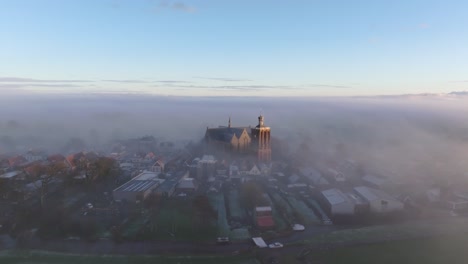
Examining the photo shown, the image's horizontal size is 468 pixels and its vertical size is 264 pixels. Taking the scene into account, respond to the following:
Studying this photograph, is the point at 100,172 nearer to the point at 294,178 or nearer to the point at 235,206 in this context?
the point at 235,206

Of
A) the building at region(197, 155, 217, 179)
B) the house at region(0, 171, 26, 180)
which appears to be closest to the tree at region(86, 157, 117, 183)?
the house at region(0, 171, 26, 180)

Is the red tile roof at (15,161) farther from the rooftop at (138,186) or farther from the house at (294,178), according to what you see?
the house at (294,178)

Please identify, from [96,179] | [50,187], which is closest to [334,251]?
[96,179]

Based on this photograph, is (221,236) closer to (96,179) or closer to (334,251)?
(334,251)

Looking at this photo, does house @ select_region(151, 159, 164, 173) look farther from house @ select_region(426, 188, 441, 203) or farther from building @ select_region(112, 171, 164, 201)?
house @ select_region(426, 188, 441, 203)

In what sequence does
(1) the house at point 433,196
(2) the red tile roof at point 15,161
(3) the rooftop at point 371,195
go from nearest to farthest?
(3) the rooftop at point 371,195 → (1) the house at point 433,196 → (2) the red tile roof at point 15,161

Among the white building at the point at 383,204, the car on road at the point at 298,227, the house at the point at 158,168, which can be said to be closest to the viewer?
the car on road at the point at 298,227

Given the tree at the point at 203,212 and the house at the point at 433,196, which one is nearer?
the tree at the point at 203,212

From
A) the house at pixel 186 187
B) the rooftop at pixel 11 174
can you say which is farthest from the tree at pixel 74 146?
the house at pixel 186 187

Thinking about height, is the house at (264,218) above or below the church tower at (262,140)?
below
